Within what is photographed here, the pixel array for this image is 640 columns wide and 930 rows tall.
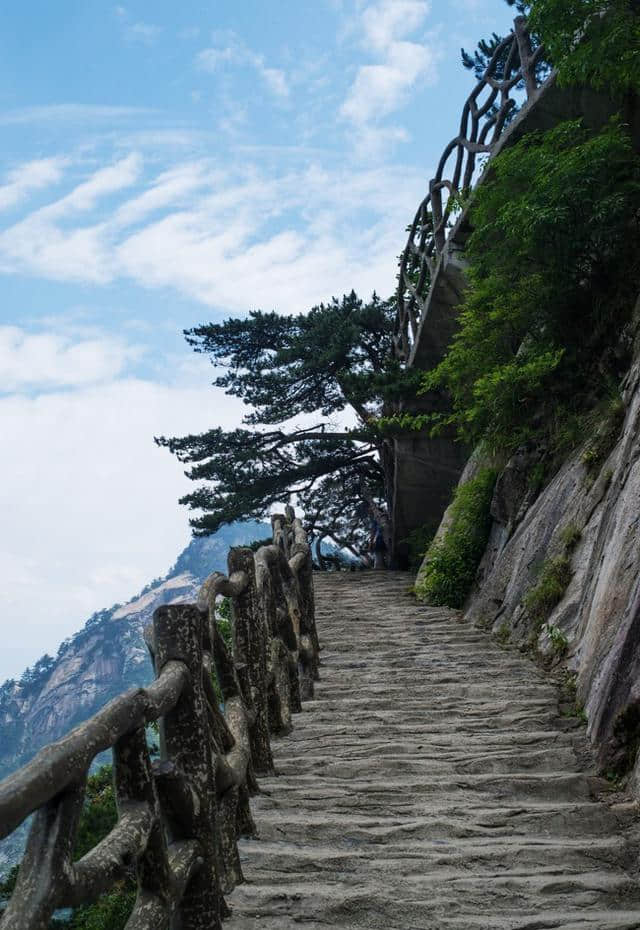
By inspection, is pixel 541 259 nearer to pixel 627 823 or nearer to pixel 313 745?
pixel 313 745

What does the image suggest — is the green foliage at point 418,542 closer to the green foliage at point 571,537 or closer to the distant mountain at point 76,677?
the green foliage at point 571,537

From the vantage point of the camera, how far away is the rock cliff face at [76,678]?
53.4m

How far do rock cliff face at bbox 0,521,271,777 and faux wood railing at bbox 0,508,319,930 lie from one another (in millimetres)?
47275

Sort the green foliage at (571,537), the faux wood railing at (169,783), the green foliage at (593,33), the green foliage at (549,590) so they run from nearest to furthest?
the faux wood railing at (169,783)
the green foliage at (549,590)
the green foliage at (571,537)
the green foliage at (593,33)

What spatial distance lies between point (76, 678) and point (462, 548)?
50.1 m

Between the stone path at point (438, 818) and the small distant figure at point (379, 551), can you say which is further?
the small distant figure at point (379, 551)

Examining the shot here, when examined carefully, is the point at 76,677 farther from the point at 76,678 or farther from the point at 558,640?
the point at 558,640

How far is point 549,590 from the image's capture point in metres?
7.16

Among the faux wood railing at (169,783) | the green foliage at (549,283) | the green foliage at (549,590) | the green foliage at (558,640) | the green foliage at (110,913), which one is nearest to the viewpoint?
the faux wood railing at (169,783)

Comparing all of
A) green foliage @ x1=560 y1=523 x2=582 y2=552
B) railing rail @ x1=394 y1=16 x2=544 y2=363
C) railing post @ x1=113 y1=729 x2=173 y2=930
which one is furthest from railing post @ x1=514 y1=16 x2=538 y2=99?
railing post @ x1=113 y1=729 x2=173 y2=930

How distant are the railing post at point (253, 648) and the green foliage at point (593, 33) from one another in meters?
5.78

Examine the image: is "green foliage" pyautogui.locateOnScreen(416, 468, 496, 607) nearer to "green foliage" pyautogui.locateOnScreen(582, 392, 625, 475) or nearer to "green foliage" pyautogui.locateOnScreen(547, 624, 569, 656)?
"green foliage" pyautogui.locateOnScreen(582, 392, 625, 475)

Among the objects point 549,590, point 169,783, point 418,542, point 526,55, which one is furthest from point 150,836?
point 418,542

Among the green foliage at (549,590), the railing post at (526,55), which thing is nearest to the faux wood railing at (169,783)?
the green foliage at (549,590)
